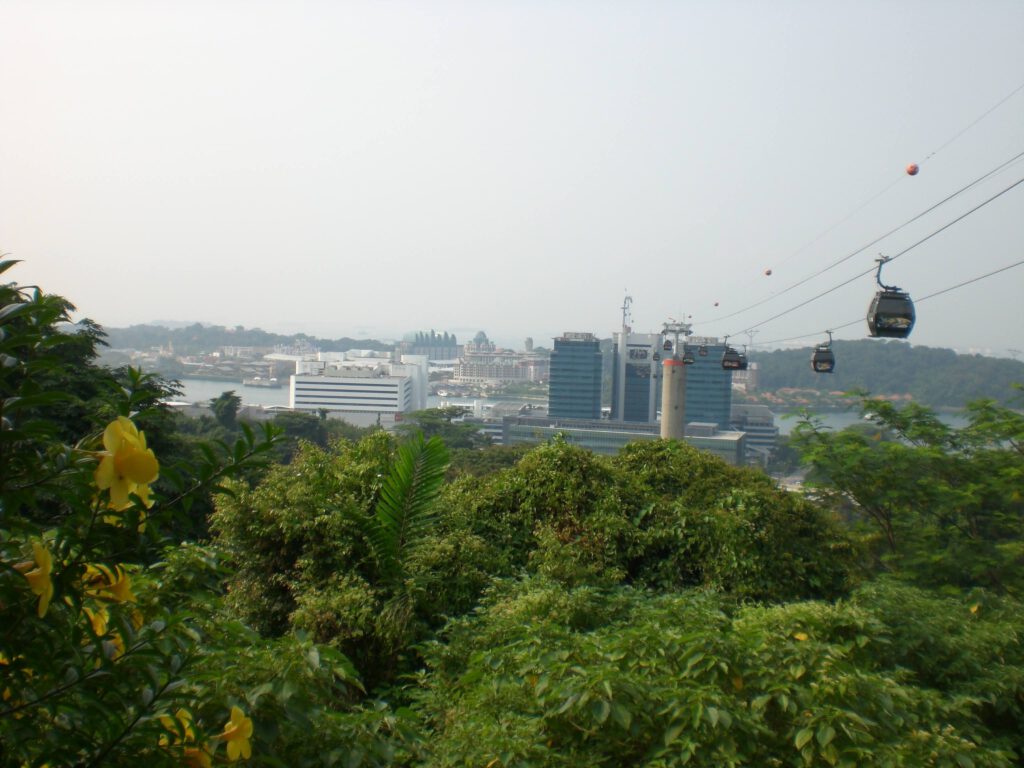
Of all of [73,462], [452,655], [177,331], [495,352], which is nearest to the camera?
[73,462]

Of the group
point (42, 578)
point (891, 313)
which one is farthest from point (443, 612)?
point (891, 313)

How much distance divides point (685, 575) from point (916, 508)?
4.07m

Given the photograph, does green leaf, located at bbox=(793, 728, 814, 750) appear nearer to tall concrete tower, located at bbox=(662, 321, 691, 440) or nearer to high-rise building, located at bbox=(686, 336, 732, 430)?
tall concrete tower, located at bbox=(662, 321, 691, 440)

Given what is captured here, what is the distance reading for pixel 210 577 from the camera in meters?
2.07

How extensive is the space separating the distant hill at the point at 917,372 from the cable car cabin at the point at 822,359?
2.49 metres

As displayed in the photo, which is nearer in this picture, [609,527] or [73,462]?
[73,462]

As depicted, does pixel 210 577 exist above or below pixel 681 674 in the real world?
above

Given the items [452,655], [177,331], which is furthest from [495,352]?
[452,655]

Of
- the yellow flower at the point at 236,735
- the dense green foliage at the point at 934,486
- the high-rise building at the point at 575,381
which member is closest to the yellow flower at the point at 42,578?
the yellow flower at the point at 236,735

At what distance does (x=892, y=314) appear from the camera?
6.96 meters

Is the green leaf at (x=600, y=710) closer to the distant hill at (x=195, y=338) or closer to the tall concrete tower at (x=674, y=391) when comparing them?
the distant hill at (x=195, y=338)

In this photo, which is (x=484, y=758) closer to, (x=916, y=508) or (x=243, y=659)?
(x=243, y=659)

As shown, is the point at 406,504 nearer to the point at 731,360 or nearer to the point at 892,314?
the point at 892,314

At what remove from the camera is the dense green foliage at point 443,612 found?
118 cm
